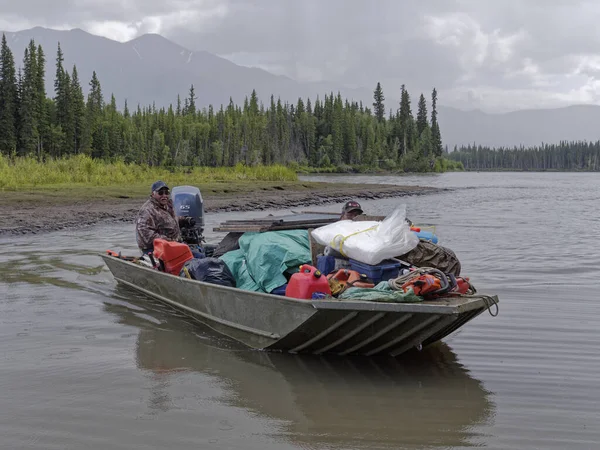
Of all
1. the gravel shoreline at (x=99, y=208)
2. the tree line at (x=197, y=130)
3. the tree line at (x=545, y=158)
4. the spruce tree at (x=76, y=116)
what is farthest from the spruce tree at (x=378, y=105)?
the gravel shoreline at (x=99, y=208)

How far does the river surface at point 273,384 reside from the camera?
4.75m

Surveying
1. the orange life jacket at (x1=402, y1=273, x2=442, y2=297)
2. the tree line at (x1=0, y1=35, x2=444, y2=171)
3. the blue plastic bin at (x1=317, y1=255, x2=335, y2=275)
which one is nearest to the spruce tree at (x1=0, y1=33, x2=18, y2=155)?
the tree line at (x1=0, y1=35, x2=444, y2=171)

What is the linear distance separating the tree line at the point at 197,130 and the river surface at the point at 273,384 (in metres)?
28.1

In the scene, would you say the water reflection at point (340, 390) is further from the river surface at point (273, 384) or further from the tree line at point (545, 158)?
the tree line at point (545, 158)

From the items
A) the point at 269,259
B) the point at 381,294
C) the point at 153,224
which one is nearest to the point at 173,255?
the point at 153,224

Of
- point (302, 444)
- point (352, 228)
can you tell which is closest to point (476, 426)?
point (302, 444)

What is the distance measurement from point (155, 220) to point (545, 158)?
18721 centimetres

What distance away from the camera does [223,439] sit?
4.67 meters

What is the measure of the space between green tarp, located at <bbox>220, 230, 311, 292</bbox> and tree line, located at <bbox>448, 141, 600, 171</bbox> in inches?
7143

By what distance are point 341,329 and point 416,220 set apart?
19.1 meters

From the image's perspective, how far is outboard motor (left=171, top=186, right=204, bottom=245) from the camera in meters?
11.1

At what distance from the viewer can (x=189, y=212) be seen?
1153cm

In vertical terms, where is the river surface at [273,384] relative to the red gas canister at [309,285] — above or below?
below

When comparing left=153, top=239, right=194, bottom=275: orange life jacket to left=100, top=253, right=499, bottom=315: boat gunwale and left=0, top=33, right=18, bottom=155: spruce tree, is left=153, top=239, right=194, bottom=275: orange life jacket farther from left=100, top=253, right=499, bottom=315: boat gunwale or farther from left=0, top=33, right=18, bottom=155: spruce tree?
left=0, top=33, right=18, bottom=155: spruce tree
